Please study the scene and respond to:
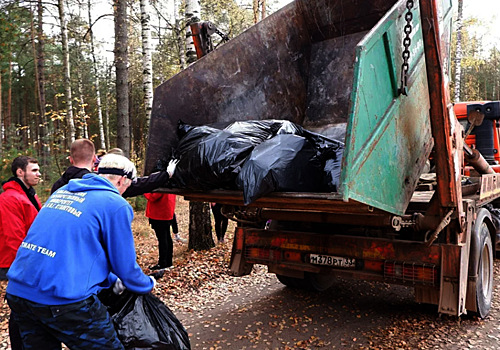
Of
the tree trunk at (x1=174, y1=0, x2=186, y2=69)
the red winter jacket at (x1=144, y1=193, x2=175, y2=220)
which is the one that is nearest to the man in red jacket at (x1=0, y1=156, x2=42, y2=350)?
the red winter jacket at (x1=144, y1=193, x2=175, y2=220)

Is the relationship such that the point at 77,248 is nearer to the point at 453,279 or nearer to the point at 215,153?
the point at 215,153

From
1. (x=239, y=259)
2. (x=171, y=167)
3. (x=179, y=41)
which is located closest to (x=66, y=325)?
(x=171, y=167)

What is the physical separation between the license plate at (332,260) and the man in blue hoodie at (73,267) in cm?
224

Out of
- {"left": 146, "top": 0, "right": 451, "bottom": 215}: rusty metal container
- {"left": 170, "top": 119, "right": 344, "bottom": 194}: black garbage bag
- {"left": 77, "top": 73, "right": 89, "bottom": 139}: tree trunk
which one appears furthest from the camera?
{"left": 77, "top": 73, "right": 89, "bottom": 139}: tree trunk

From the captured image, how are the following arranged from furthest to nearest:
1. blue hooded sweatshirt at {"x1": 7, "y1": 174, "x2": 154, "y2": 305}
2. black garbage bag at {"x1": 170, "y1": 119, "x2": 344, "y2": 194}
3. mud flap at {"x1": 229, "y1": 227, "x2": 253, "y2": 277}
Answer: mud flap at {"x1": 229, "y1": 227, "x2": 253, "y2": 277}, black garbage bag at {"x1": 170, "y1": 119, "x2": 344, "y2": 194}, blue hooded sweatshirt at {"x1": 7, "y1": 174, "x2": 154, "y2": 305}

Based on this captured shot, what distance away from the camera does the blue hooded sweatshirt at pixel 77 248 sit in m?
Result: 1.89

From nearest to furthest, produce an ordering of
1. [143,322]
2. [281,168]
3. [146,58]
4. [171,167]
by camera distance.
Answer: [143,322], [281,168], [171,167], [146,58]

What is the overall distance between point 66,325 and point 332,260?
101 inches

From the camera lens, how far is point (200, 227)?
6742 mm

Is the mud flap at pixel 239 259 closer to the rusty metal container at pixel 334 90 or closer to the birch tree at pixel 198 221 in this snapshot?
the rusty metal container at pixel 334 90

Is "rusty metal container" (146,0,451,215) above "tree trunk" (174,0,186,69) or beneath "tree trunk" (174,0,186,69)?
beneath

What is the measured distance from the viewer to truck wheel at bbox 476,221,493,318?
12.8 feet

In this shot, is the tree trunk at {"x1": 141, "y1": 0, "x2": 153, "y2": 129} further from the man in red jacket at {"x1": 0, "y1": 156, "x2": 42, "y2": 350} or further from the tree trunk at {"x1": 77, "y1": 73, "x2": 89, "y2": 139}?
the man in red jacket at {"x1": 0, "y1": 156, "x2": 42, "y2": 350}

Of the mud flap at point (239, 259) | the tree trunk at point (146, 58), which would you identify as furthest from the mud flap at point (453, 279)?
the tree trunk at point (146, 58)
